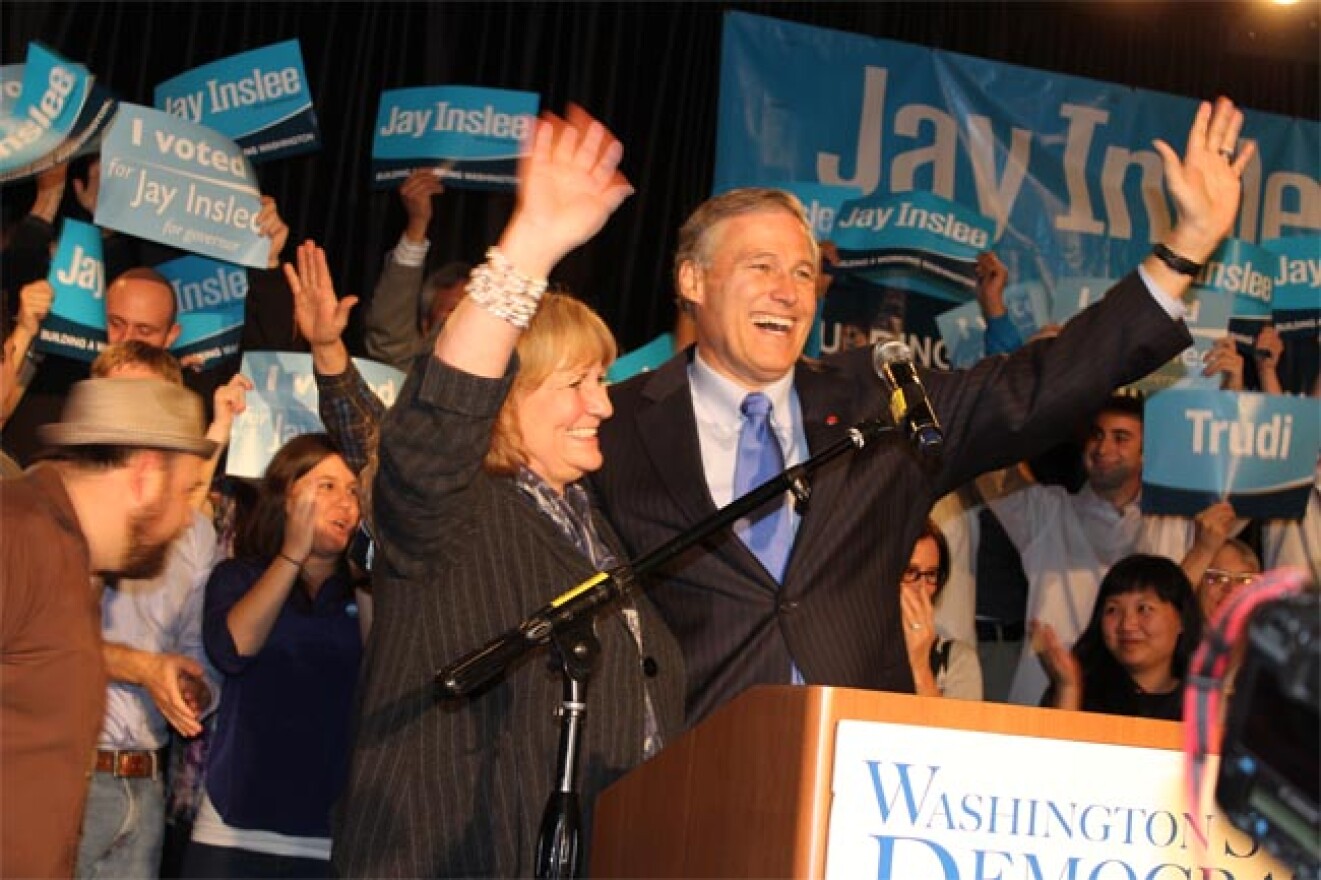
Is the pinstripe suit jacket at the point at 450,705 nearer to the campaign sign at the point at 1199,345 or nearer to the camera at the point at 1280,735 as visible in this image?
the camera at the point at 1280,735

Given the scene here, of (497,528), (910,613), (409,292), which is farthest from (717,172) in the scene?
(497,528)

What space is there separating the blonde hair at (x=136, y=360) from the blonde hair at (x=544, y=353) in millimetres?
1917

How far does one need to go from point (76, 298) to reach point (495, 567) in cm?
293

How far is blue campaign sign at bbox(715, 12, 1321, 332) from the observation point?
6418mm

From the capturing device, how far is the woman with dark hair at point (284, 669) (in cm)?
411

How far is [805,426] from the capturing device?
331 centimetres

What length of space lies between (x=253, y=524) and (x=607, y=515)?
1598mm

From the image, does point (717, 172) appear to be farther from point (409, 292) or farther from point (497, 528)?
point (497, 528)

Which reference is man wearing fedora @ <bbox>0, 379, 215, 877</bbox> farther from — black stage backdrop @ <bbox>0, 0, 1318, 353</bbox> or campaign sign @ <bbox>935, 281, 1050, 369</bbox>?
campaign sign @ <bbox>935, 281, 1050, 369</bbox>

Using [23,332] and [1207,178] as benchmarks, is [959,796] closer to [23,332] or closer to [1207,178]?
[1207,178]

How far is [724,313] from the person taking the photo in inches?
132

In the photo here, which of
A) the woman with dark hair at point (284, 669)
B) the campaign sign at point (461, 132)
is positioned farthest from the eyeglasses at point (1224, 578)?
the campaign sign at point (461, 132)

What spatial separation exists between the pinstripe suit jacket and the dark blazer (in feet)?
1.55

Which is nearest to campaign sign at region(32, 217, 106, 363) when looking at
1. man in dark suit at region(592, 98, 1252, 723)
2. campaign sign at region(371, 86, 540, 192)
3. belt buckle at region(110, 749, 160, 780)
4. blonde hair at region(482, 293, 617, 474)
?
campaign sign at region(371, 86, 540, 192)
